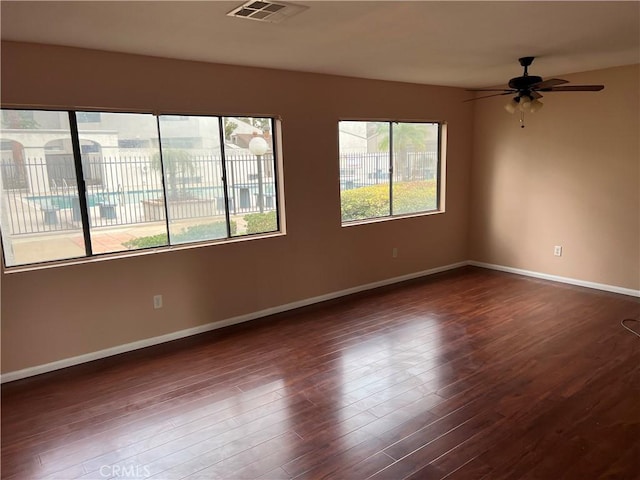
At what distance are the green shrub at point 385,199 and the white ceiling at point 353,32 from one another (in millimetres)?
1554

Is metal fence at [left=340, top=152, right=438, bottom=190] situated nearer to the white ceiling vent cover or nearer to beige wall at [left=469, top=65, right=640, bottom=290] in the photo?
beige wall at [left=469, top=65, right=640, bottom=290]

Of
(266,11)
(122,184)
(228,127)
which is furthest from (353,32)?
(122,184)

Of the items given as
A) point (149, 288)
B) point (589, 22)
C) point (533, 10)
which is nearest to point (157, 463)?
point (149, 288)

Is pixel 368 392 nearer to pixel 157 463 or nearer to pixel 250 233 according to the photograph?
pixel 157 463

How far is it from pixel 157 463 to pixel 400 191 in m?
4.24

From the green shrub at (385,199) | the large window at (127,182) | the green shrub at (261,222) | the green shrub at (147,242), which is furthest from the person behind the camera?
the green shrub at (385,199)

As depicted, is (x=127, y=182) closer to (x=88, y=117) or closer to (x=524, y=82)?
(x=88, y=117)

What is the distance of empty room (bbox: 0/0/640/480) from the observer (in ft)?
8.14

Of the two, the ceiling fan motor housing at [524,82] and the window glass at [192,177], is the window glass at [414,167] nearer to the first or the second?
the ceiling fan motor housing at [524,82]

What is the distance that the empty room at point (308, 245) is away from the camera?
248cm

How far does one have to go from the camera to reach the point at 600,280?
5.02 metres

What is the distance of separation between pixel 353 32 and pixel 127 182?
7.22ft

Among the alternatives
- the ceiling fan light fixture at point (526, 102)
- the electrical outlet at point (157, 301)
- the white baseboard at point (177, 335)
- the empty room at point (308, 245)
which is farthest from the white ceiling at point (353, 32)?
the white baseboard at point (177, 335)

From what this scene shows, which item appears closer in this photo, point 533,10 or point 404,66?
point 533,10
